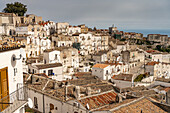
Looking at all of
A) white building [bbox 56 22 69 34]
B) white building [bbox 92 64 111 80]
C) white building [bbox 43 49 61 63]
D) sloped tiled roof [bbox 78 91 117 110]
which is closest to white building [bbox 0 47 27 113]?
sloped tiled roof [bbox 78 91 117 110]

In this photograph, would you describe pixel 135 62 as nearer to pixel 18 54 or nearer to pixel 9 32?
pixel 9 32

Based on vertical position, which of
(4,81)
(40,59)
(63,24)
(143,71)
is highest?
(63,24)

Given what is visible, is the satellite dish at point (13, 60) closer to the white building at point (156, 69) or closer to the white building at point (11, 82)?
the white building at point (11, 82)

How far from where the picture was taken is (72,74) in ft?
140

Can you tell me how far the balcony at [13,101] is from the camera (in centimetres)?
783

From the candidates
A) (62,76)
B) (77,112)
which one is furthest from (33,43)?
(77,112)

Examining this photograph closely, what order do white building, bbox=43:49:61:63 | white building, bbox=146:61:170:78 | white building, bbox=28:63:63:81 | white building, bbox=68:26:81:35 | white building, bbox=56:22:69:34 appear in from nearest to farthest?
white building, bbox=28:63:63:81
white building, bbox=43:49:61:63
white building, bbox=146:61:170:78
white building, bbox=56:22:69:34
white building, bbox=68:26:81:35

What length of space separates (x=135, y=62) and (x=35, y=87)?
131ft

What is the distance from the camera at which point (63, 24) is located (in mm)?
66562

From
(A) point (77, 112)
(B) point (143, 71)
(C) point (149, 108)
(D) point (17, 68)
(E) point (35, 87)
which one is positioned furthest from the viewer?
(B) point (143, 71)

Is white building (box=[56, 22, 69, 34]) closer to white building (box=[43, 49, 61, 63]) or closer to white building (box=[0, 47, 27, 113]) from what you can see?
white building (box=[43, 49, 61, 63])

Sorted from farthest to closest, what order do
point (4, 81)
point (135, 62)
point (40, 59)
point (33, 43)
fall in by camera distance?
1. point (135, 62)
2. point (33, 43)
3. point (40, 59)
4. point (4, 81)

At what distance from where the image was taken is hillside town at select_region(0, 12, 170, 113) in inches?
362

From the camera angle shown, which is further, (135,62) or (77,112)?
(135,62)
